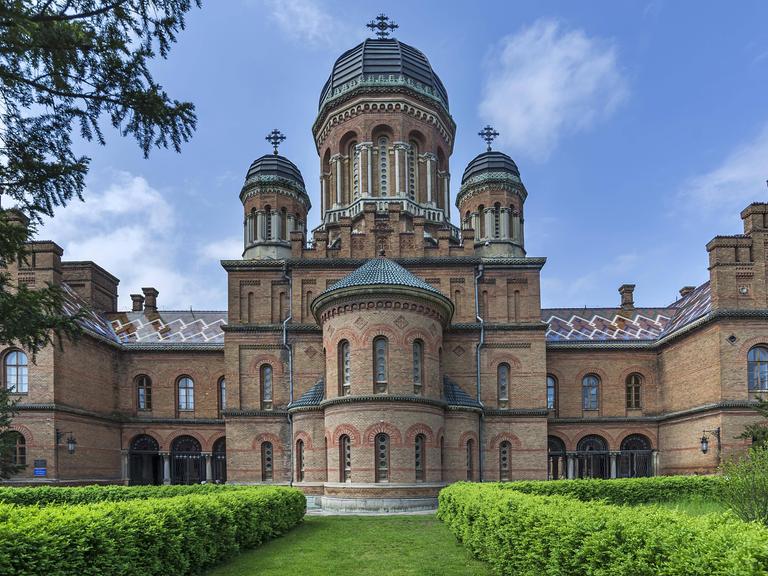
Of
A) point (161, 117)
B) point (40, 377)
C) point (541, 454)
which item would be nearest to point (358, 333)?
point (541, 454)

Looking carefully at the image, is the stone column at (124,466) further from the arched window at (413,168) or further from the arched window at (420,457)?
the arched window at (413,168)

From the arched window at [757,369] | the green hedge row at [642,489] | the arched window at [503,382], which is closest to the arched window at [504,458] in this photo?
the arched window at [503,382]

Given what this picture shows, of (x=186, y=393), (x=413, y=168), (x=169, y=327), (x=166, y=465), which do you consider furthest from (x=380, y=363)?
(x=169, y=327)

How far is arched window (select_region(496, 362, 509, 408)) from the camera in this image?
29422 mm

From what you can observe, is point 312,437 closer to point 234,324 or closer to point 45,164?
point 234,324

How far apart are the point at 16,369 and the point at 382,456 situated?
57.7 feet

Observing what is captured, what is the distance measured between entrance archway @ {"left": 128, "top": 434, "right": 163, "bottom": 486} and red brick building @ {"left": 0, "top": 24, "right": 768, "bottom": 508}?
127mm

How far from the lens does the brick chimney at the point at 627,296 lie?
38.1 meters

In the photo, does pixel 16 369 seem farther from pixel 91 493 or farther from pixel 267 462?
pixel 267 462

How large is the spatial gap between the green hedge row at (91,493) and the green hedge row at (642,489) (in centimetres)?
1104

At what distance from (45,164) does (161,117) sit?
6.58ft

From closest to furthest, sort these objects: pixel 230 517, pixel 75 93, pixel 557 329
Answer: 1. pixel 75 93
2. pixel 230 517
3. pixel 557 329

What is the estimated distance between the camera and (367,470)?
23.2 meters

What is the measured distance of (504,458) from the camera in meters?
28.8
